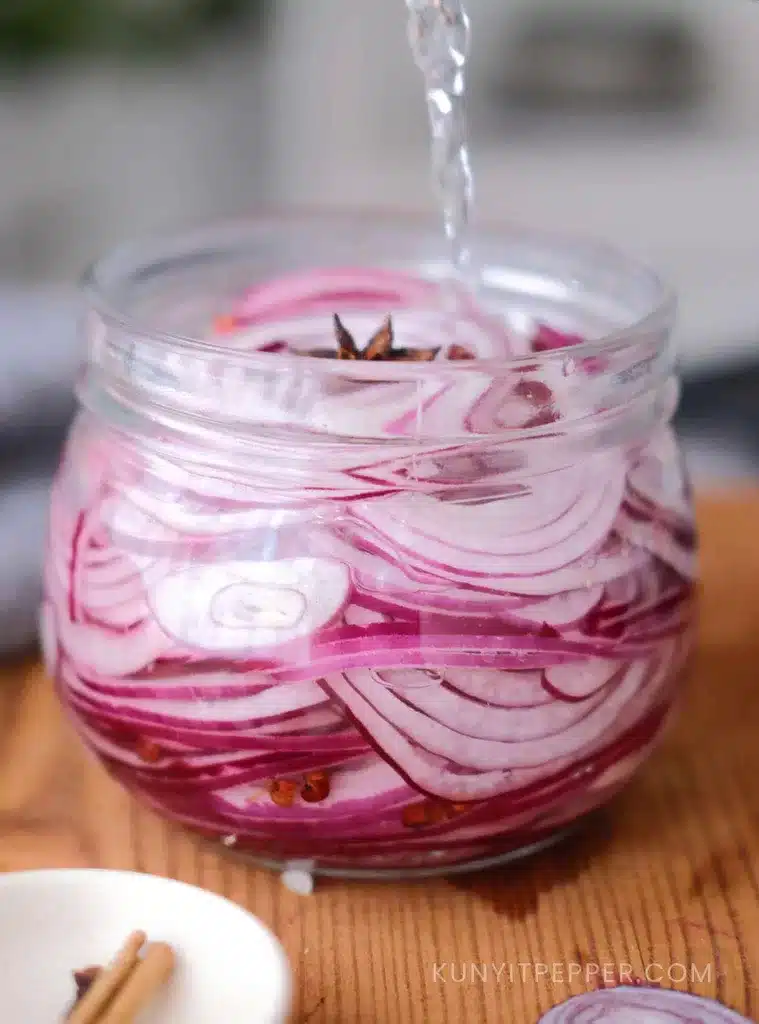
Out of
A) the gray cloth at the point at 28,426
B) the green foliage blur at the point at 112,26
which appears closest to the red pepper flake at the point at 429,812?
the gray cloth at the point at 28,426

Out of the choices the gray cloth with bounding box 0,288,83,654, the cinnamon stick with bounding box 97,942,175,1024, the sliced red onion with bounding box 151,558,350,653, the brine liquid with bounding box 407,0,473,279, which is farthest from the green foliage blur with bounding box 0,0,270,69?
the cinnamon stick with bounding box 97,942,175,1024

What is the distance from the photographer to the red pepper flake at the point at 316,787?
0.49m

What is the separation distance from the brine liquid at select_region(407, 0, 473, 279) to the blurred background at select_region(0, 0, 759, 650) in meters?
0.65

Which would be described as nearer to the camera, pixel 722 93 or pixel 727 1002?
pixel 727 1002

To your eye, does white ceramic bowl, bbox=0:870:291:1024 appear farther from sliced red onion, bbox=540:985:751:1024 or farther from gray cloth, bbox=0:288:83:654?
gray cloth, bbox=0:288:83:654

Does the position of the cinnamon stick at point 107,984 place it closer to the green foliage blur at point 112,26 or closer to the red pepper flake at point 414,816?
the red pepper flake at point 414,816

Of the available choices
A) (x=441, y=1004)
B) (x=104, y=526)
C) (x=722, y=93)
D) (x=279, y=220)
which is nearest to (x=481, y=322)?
(x=279, y=220)

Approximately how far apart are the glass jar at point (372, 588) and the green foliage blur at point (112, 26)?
0.84m

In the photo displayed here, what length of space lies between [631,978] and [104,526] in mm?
307

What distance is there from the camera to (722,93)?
56.9 inches

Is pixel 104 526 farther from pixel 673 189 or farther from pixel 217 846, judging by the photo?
pixel 673 189

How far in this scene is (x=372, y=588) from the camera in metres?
0.47

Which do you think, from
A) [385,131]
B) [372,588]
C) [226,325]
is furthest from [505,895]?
[385,131]

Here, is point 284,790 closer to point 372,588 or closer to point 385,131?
point 372,588
